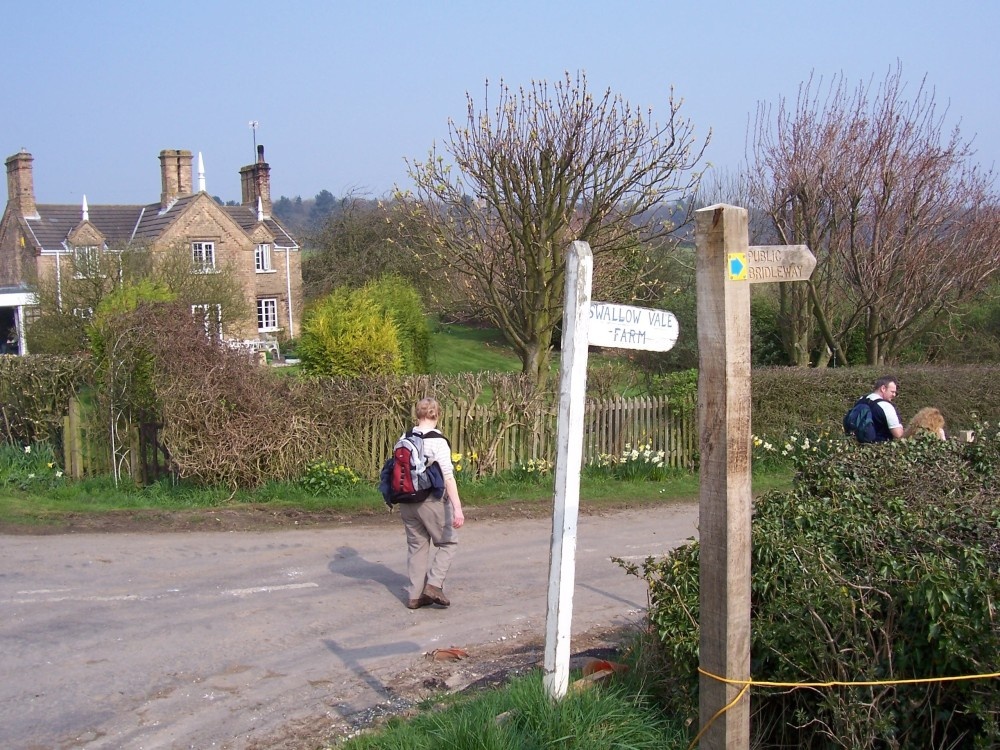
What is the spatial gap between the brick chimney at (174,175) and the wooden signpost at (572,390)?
4522cm

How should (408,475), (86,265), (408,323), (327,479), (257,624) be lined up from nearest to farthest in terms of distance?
1. (257,624)
2. (408,475)
3. (327,479)
4. (408,323)
5. (86,265)

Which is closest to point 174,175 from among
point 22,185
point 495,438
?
point 22,185

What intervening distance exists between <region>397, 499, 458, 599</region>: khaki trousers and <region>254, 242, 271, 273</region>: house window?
138 ft

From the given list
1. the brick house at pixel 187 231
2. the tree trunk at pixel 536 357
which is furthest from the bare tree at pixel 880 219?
the brick house at pixel 187 231

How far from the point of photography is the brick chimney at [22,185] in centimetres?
4431

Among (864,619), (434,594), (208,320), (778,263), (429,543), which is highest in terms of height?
(208,320)

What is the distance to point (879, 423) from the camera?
10078 millimetres

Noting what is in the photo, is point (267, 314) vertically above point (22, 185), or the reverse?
point (22, 185)

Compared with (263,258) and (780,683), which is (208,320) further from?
(263,258)

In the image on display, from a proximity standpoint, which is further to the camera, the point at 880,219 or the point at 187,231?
the point at 187,231

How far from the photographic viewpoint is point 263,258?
4875 cm

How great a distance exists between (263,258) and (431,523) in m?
42.3

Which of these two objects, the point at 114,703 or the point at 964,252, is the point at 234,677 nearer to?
the point at 114,703

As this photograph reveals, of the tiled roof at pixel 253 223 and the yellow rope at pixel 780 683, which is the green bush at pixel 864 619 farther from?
the tiled roof at pixel 253 223
